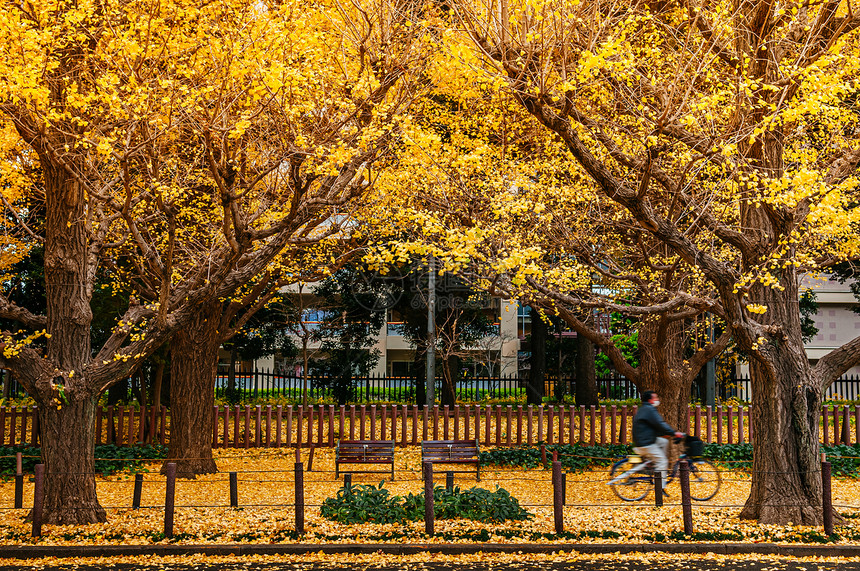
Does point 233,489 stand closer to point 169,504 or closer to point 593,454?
point 169,504

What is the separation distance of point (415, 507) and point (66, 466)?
501 centimetres

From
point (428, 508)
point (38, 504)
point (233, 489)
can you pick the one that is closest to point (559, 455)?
point (428, 508)

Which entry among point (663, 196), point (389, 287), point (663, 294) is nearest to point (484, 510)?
point (663, 294)

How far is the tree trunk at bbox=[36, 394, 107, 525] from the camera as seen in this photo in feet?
34.3

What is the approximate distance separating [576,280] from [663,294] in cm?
173

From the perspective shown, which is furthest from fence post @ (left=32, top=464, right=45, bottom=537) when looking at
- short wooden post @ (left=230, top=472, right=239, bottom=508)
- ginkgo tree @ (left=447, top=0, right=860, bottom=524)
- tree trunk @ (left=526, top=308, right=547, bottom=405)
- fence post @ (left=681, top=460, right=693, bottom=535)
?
tree trunk @ (left=526, top=308, right=547, bottom=405)

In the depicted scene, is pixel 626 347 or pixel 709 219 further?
pixel 626 347

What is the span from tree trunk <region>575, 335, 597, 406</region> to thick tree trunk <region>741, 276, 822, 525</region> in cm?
1219

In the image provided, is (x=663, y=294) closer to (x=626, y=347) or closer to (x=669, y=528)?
(x=669, y=528)

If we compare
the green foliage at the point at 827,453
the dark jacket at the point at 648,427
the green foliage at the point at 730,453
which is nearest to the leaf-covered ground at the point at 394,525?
the dark jacket at the point at 648,427

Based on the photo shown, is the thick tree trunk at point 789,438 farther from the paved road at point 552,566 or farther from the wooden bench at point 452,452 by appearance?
the wooden bench at point 452,452

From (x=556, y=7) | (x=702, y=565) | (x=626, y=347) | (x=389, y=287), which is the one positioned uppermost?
(x=556, y=7)

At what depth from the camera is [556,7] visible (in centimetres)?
966

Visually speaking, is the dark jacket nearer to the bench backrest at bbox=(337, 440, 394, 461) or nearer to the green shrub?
the green shrub
